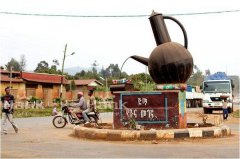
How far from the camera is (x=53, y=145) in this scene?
36.6 feet

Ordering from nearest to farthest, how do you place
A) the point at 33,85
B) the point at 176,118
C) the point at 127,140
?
the point at 127,140 → the point at 176,118 → the point at 33,85

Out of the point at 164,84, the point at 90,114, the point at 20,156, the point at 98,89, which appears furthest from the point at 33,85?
the point at 20,156

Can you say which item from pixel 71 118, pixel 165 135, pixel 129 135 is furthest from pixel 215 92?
pixel 129 135

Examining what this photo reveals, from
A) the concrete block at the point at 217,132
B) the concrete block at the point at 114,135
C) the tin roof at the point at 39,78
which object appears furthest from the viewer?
the tin roof at the point at 39,78

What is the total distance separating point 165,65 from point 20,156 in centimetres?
642

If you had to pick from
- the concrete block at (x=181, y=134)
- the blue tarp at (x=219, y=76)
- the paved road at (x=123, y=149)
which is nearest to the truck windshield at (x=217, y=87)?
the blue tarp at (x=219, y=76)

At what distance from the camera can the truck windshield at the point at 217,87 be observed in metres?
32.2

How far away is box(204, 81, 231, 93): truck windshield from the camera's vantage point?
32.2 meters

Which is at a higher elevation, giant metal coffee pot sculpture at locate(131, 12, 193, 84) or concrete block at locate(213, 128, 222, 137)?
giant metal coffee pot sculpture at locate(131, 12, 193, 84)

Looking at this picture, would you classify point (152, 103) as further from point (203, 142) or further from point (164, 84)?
point (203, 142)

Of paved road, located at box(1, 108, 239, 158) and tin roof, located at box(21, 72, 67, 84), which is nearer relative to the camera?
paved road, located at box(1, 108, 239, 158)

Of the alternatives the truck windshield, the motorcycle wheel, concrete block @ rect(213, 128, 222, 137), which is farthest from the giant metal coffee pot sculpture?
the truck windshield

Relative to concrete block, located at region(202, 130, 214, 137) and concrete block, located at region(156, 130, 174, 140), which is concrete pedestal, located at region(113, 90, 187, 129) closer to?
concrete block, located at region(202, 130, 214, 137)

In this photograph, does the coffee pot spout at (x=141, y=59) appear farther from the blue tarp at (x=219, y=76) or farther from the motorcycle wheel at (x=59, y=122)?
the blue tarp at (x=219, y=76)
